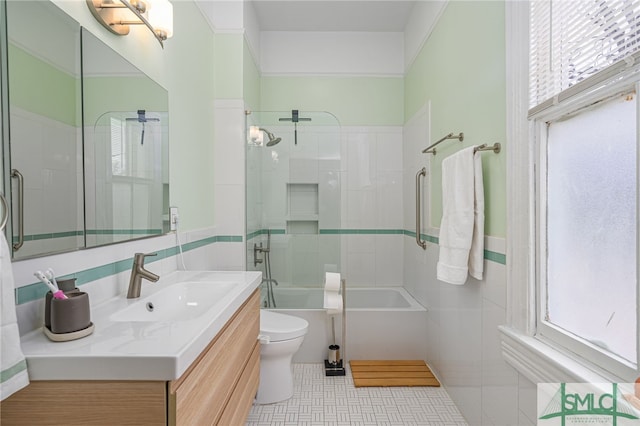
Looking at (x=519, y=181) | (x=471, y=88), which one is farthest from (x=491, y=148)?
(x=471, y=88)

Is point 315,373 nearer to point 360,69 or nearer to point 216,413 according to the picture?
point 216,413

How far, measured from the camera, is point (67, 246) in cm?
108

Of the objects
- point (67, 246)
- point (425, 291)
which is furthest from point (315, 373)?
point (67, 246)

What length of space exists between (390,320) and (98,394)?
220 centimetres

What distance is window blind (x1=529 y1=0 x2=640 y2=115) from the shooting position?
3.10ft

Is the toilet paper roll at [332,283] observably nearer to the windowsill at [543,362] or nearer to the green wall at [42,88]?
the windowsill at [543,362]

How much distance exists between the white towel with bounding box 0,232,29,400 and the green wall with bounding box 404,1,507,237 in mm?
1657

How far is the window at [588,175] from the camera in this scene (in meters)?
0.97

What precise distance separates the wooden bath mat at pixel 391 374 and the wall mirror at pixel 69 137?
1.70 m

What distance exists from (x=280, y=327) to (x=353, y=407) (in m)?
0.64

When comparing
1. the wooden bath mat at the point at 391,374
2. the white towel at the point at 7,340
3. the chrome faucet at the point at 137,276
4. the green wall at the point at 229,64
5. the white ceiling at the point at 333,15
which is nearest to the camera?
the white towel at the point at 7,340

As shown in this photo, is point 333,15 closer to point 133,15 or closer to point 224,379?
point 133,15

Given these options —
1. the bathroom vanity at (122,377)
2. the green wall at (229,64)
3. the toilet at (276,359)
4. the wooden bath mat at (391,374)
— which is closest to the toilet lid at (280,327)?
the toilet at (276,359)

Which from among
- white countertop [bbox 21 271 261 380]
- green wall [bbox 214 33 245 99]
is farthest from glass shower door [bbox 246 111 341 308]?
white countertop [bbox 21 271 261 380]
